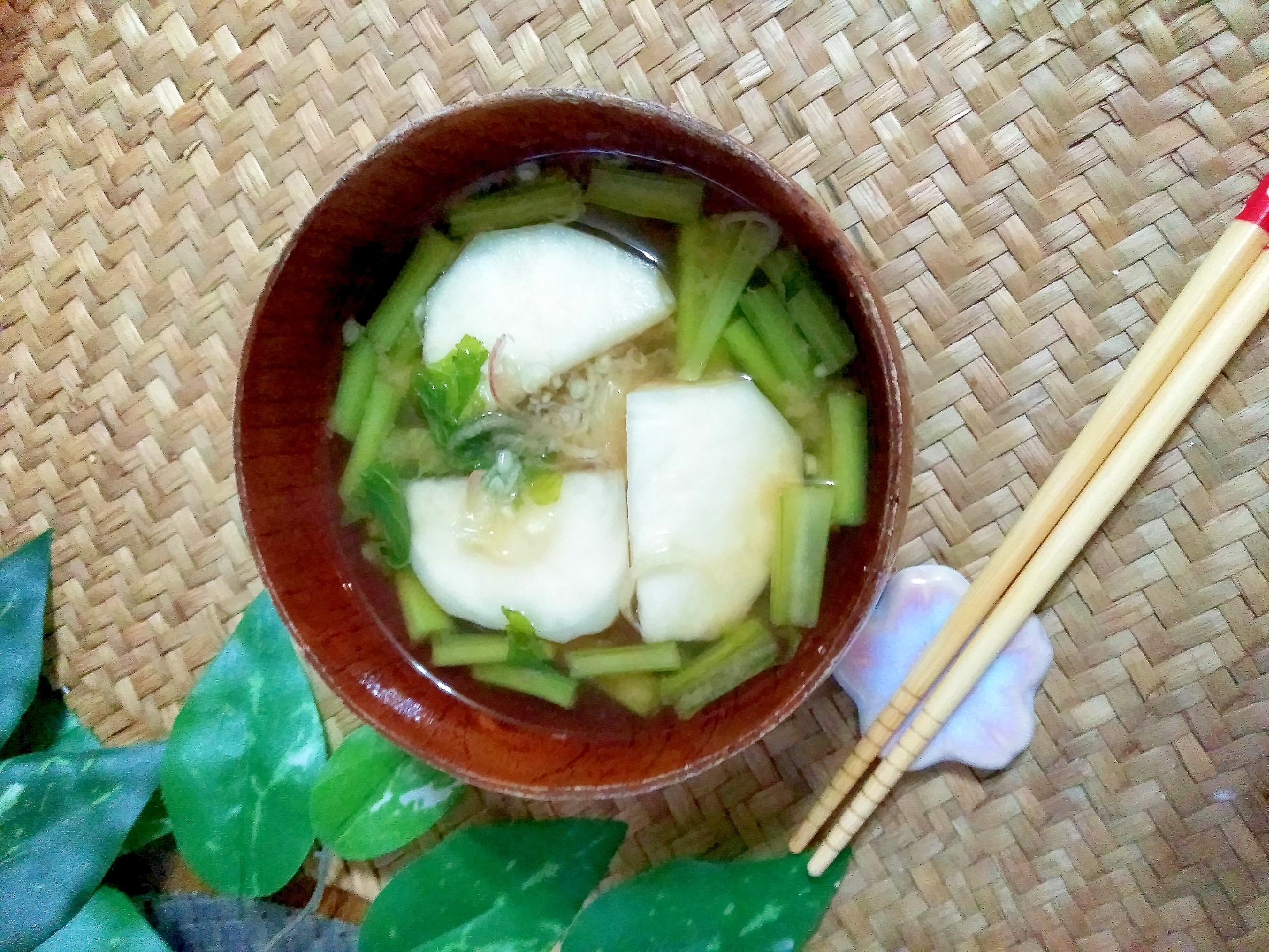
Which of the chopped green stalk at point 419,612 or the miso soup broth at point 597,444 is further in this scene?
the chopped green stalk at point 419,612

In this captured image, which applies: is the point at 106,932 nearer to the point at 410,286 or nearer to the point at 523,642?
the point at 523,642

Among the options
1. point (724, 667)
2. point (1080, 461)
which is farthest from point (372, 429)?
point (1080, 461)

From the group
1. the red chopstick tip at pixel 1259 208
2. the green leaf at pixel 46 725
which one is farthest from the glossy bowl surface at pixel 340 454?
the green leaf at pixel 46 725

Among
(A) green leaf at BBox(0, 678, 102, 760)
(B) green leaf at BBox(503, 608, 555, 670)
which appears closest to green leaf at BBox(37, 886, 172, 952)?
(A) green leaf at BBox(0, 678, 102, 760)

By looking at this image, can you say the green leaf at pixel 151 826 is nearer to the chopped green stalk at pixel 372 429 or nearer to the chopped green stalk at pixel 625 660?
the chopped green stalk at pixel 372 429

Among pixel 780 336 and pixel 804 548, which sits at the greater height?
pixel 780 336

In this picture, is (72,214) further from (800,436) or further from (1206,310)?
(1206,310)
